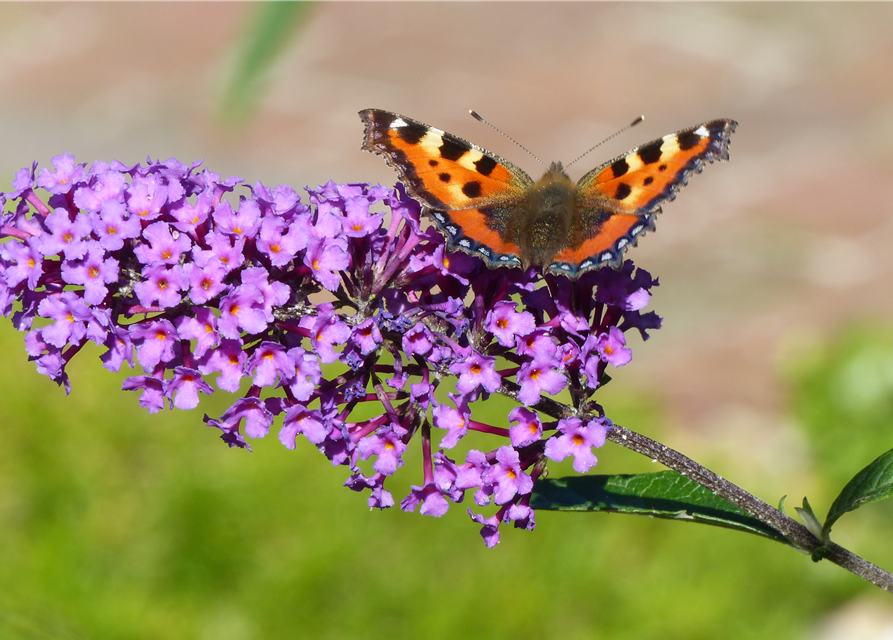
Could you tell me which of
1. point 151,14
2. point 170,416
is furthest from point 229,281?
point 151,14

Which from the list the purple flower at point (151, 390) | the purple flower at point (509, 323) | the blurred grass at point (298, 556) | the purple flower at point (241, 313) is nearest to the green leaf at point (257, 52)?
the purple flower at point (241, 313)

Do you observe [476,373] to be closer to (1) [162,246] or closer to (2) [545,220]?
(2) [545,220]

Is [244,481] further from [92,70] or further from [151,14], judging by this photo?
[151,14]

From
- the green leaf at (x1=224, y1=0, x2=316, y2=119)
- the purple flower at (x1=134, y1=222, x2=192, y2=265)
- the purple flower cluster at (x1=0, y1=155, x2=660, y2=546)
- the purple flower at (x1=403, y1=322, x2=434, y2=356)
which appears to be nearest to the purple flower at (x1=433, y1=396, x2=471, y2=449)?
the purple flower cluster at (x1=0, y1=155, x2=660, y2=546)

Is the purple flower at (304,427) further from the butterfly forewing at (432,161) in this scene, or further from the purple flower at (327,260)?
the butterfly forewing at (432,161)

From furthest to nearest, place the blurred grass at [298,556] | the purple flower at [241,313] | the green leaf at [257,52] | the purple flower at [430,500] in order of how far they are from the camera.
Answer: the blurred grass at [298,556], the purple flower at [430,500], the purple flower at [241,313], the green leaf at [257,52]

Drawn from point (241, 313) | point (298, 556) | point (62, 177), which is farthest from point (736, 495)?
point (298, 556)
